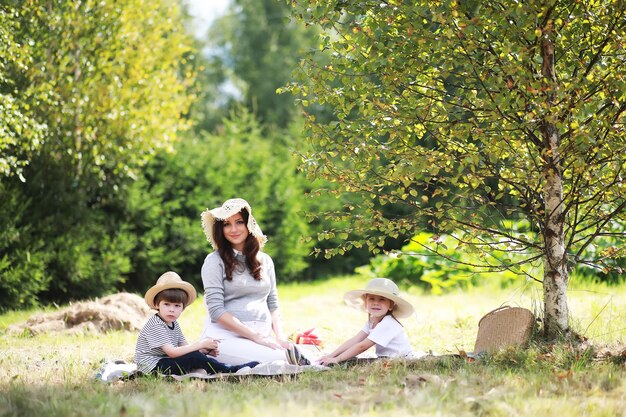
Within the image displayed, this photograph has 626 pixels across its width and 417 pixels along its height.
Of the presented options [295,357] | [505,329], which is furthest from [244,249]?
[505,329]

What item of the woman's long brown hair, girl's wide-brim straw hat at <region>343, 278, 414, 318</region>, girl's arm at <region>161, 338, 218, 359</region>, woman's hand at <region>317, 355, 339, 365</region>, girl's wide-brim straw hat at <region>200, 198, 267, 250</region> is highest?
girl's wide-brim straw hat at <region>200, 198, 267, 250</region>

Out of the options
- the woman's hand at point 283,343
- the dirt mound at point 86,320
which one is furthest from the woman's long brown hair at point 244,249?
the dirt mound at point 86,320

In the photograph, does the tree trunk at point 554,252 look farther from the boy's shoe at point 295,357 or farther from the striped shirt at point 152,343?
the striped shirt at point 152,343

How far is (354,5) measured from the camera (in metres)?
4.98

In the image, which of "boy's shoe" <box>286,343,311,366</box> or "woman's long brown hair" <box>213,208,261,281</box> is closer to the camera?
"boy's shoe" <box>286,343,311,366</box>

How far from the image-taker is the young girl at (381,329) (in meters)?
5.24

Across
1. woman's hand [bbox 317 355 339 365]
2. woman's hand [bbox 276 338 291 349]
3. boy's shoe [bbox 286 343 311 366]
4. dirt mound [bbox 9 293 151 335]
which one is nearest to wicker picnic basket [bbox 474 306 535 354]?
woman's hand [bbox 317 355 339 365]

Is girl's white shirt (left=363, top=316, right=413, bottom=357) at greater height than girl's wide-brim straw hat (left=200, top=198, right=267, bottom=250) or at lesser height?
lesser

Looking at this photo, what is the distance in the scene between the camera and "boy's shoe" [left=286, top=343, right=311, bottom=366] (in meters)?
5.23

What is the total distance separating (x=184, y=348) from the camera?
4.98 meters

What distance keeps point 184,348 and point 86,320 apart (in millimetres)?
2862

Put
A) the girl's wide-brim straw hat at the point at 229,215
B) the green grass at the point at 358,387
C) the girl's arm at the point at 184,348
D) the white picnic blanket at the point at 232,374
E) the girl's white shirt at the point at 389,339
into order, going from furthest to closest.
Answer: the girl's wide-brim straw hat at the point at 229,215 → the girl's white shirt at the point at 389,339 → the girl's arm at the point at 184,348 → the white picnic blanket at the point at 232,374 → the green grass at the point at 358,387

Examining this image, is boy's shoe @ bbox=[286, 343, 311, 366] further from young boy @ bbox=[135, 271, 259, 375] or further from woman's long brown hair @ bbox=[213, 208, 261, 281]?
woman's long brown hair @ bbox=[213, 208, 261, 281]

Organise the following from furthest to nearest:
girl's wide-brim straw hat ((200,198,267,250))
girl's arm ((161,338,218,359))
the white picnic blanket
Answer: girl's wide-brim straw hat ((200,198,267,250))
girl's arm ((161,338,218,359))
the white picnic blanket
